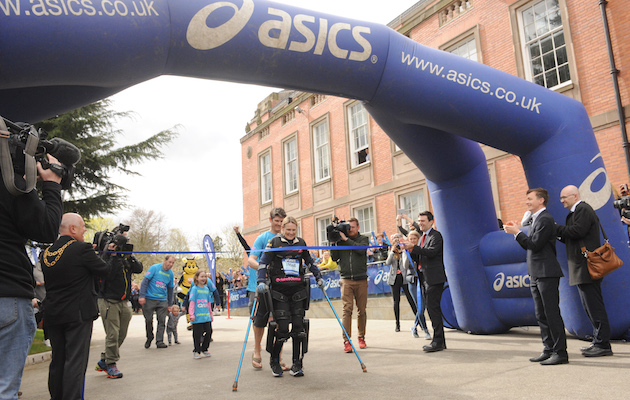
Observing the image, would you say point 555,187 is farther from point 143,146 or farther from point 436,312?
point 143,146

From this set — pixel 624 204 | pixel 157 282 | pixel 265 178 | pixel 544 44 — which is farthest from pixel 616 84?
pixel 265 178

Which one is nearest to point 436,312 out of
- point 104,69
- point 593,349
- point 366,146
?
point 593,349

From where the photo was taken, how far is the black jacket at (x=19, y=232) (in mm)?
2521

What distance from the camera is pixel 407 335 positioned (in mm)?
9023

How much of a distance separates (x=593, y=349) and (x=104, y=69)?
6.02 m

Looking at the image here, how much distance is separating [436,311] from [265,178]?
73.7 feet

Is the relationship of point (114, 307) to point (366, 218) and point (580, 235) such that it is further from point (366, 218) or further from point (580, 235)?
point (366, 218)

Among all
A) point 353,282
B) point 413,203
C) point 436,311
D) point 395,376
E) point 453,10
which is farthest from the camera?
point 413,203

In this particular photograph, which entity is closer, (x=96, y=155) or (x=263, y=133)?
A: (x=96, y=155)

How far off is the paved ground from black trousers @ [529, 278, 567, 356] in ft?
0.91

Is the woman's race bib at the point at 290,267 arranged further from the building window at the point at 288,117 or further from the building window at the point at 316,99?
the building window at the point at 288,117

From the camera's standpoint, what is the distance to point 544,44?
1368 cm

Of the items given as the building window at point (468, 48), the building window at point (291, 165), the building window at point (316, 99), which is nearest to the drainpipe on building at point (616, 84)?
the building window at point (468, 48)

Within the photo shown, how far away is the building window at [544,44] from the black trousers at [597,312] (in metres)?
9.24
